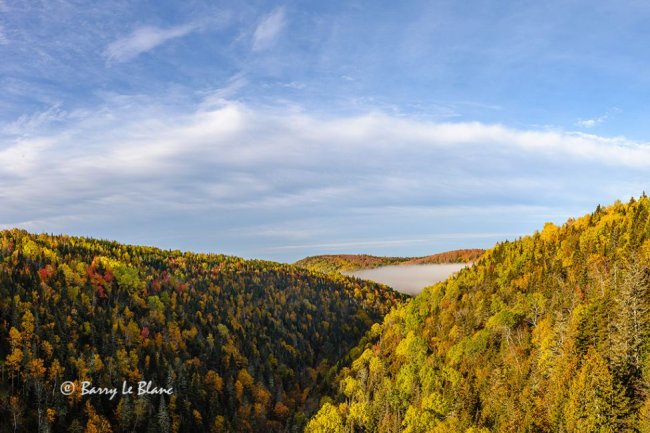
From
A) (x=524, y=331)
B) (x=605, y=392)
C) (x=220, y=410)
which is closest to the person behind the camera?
(x=605, y=392)

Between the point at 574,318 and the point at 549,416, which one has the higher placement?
the point at 574,318

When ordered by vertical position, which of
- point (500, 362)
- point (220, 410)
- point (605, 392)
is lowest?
point (220, 410)

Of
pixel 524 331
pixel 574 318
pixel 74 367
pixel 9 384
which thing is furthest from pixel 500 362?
pixel 9 384

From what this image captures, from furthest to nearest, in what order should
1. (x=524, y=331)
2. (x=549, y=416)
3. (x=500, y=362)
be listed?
(x=524, y=331) → (x=500, y=362) → (x=549, y=416)

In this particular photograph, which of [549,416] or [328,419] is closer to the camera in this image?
[549,416]

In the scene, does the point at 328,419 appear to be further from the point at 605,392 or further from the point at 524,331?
the point at 605,392

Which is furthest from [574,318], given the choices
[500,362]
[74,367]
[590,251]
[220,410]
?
[74,367]

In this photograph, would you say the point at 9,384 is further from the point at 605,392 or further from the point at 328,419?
the point at 605,392
